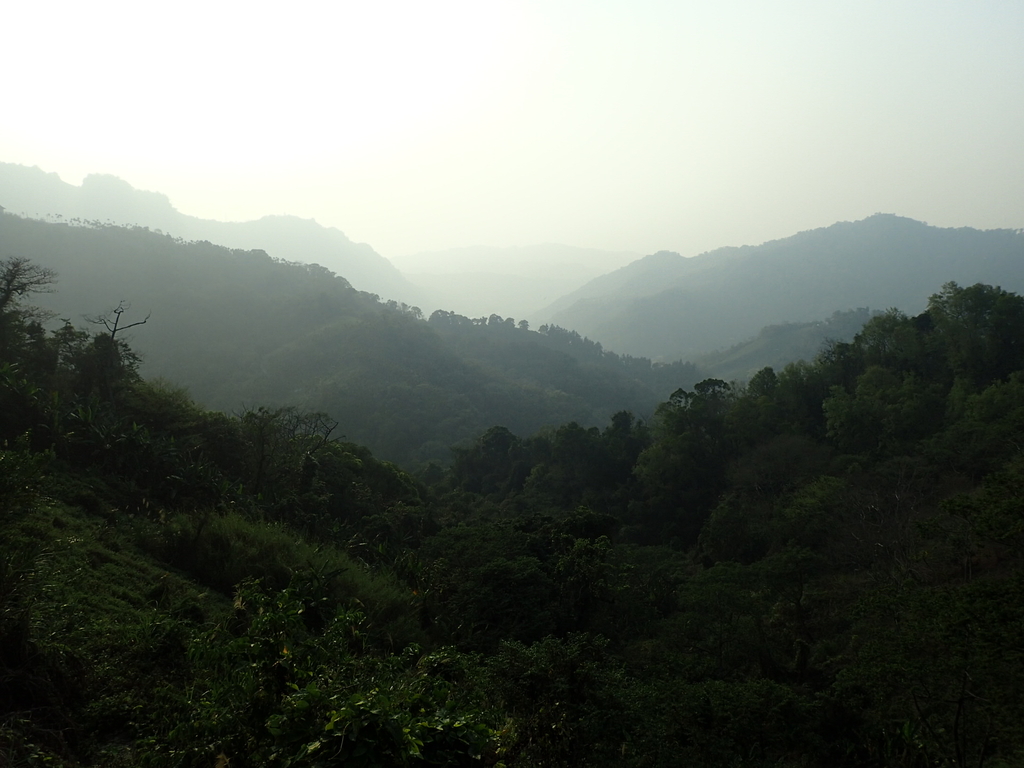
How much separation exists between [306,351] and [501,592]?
2696 inches

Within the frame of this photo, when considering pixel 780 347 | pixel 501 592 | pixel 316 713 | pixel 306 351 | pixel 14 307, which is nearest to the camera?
pixel 316 713

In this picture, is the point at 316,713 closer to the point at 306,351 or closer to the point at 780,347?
the point at 306,351

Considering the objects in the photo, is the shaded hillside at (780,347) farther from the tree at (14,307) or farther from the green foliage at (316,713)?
the green foliage at (316,713)

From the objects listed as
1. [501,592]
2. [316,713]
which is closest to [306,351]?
[501,592]

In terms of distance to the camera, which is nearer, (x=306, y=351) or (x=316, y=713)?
(x=316, y=713)

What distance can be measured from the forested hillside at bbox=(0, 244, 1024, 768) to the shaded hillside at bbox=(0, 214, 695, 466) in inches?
1307

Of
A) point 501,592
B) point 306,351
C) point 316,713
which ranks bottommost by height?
point 501,592

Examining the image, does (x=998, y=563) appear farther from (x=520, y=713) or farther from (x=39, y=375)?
(x=39, y=375)

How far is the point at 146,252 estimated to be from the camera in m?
91.6

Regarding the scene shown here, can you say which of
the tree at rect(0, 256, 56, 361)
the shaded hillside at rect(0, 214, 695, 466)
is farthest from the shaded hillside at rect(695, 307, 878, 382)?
the tree at rect(0, 256, 56, 361)

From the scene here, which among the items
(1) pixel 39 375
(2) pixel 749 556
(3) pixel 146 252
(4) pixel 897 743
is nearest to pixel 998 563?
(4) pixel 897 743

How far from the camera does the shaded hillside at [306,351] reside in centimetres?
6581

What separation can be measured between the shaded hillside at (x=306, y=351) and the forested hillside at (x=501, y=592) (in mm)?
33209

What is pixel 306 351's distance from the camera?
77.9m
